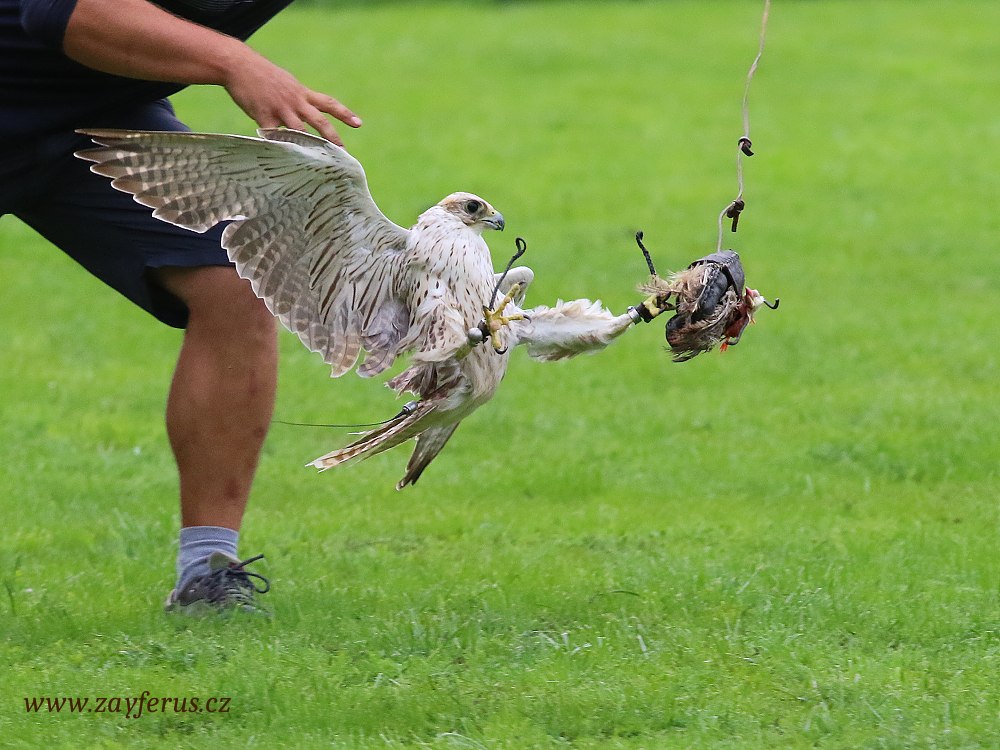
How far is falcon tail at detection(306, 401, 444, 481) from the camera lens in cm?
389

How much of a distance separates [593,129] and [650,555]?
8561 mm

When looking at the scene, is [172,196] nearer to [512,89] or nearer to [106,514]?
[106,514]

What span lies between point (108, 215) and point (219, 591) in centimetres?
109

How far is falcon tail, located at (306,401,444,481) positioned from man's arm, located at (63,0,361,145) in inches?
27.2

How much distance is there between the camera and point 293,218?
3936mm

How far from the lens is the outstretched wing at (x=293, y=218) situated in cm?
380

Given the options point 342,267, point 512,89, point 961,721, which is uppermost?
point 342,267

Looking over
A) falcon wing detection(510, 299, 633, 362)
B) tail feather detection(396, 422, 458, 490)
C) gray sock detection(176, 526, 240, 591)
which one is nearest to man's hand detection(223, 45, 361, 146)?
falcon wing detection(510, 299, 633, 362)

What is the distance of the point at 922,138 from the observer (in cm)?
1258

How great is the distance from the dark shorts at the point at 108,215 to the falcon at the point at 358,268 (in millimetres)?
380

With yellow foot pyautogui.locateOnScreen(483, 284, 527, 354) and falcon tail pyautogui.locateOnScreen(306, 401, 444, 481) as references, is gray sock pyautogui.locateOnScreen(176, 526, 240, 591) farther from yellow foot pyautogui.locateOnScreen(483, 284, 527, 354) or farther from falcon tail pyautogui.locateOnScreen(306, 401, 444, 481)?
yellow foot pyautogui.locateOnScreen(483, 284, 527, 354)

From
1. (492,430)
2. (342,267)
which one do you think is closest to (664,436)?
(492,430)

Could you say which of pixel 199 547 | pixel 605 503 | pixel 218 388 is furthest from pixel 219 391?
pixel 605 503

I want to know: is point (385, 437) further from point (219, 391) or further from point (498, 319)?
point (219, 391)
